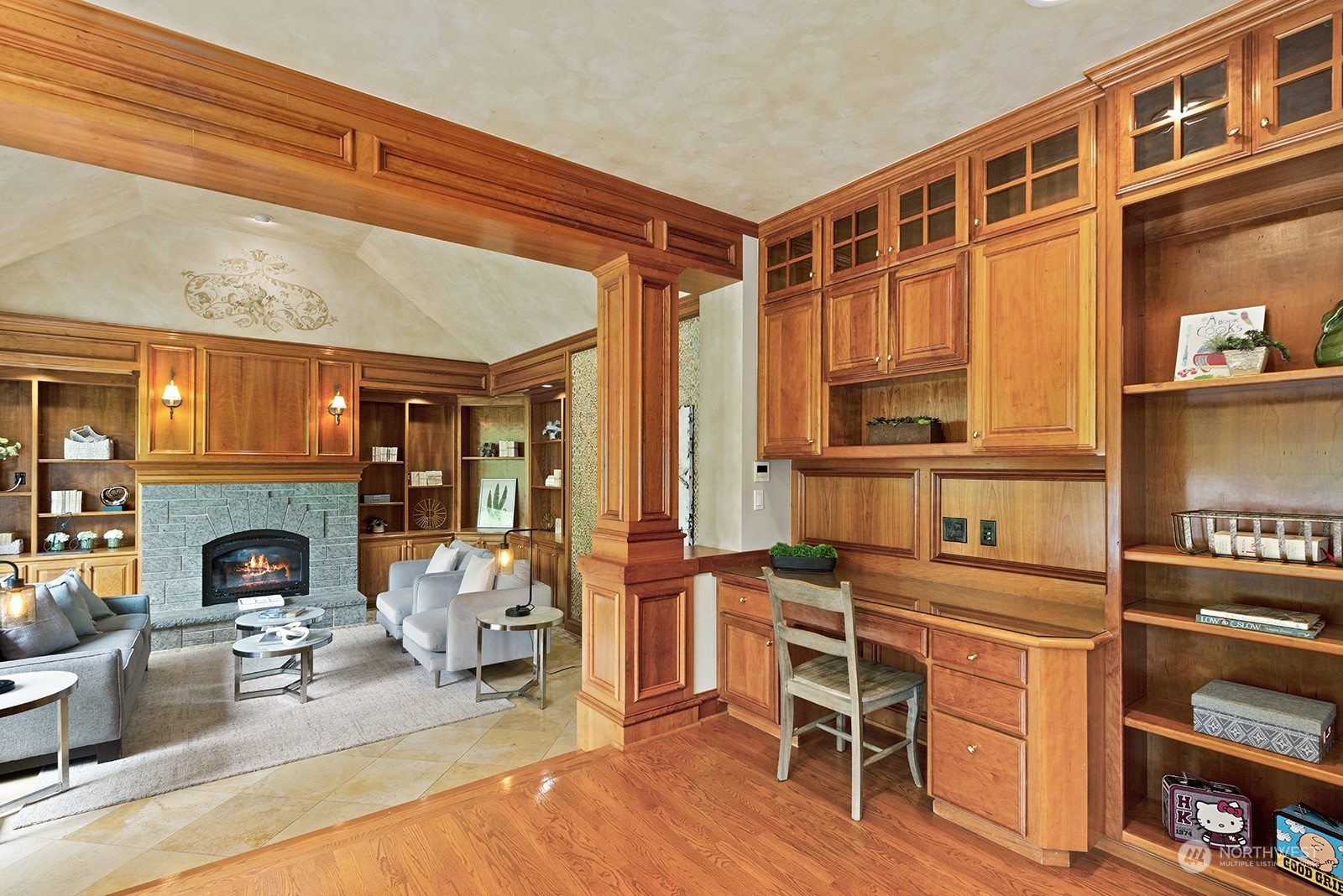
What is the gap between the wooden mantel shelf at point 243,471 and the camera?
624 centimetres

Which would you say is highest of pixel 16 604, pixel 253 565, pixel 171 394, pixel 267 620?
pixel 171 394

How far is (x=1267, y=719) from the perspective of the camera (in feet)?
6.38

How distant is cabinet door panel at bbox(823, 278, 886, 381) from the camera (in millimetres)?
3123

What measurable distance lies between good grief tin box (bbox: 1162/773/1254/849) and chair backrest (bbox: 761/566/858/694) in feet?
3.48

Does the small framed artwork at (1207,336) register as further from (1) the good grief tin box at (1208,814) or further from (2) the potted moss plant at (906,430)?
(1) the good grief tin box at (1208,814)

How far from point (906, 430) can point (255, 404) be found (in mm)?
6466

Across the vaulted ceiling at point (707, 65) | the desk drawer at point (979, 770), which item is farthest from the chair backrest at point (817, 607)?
the vaulted ceiling at point (707, 65)

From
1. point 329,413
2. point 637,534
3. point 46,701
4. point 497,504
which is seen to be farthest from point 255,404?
point 637,534

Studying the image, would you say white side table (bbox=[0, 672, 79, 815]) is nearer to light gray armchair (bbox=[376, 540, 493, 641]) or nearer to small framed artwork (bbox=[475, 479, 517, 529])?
light gray armchair (bbox=[376, 540, 493, 641])

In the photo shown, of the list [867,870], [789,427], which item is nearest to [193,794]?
[867,870]

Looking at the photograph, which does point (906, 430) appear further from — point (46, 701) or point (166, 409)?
point (166, 409)

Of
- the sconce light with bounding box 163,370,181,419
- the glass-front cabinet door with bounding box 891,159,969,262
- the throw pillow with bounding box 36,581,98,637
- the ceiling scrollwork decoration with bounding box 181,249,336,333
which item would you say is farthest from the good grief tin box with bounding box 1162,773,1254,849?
the sconce light with bounding box 163,370,181,419

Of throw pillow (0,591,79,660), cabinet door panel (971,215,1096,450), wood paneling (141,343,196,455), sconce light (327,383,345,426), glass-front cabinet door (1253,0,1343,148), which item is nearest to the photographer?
glass-front cabinet door (1253,0,1343,148)

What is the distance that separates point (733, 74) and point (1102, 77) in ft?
4.20
